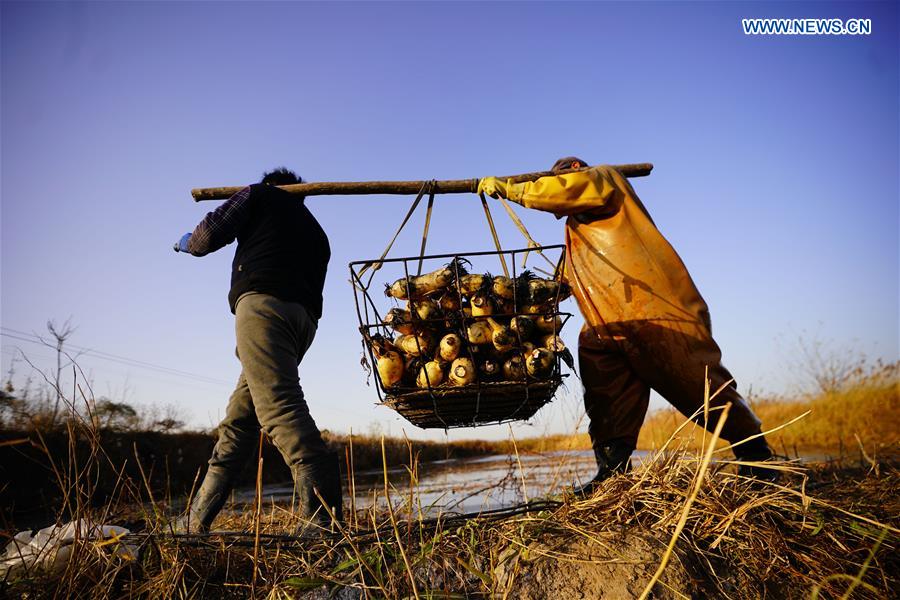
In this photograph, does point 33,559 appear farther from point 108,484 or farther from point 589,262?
point 108,484

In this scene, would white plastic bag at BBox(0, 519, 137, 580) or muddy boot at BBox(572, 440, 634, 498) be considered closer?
white plastic bag at BBox(0, 519, 137, 580)

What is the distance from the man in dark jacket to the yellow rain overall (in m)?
1.27

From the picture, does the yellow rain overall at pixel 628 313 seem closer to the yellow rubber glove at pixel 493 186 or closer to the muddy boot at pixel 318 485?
the yellow rubber glove at pixel 493 186

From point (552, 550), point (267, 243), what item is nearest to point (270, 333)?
point (267, 243)

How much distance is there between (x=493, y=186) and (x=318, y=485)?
5.62 feet

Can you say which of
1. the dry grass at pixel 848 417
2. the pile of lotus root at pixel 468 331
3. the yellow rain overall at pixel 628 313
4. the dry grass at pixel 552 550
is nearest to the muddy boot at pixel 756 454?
the yellow rain overall at pixel 628 313

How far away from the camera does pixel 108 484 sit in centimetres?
676

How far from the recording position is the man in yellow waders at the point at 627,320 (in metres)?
2.58

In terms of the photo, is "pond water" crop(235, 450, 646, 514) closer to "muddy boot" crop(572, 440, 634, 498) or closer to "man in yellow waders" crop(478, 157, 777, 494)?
"muddy boot" crop(572, 440, 634, 498)

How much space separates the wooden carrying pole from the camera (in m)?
2.70

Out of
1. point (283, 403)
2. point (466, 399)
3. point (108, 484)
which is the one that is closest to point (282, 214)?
point (283, 403)

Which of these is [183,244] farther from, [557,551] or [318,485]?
[557,551]

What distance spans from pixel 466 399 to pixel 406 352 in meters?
0.35

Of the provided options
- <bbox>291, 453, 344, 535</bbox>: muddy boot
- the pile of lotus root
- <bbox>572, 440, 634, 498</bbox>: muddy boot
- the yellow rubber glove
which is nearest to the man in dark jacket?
<bbox>291, 453, 344, 535</bbox>: muddy boot
